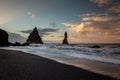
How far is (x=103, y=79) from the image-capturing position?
6.32 m

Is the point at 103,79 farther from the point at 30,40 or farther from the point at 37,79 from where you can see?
the point at 30,40

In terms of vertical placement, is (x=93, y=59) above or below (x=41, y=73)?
below

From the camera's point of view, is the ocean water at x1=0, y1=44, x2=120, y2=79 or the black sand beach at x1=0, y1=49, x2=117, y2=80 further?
the ocean water at x1=0, y1=44, x2=120, y2=79

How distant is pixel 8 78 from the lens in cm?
546

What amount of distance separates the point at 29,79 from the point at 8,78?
768 millimetres

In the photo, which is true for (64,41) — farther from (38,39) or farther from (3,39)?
(3,39)

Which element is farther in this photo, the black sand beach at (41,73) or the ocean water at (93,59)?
the ocean water at (93,59)

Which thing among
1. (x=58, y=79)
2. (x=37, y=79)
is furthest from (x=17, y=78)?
(x=58, y=79)

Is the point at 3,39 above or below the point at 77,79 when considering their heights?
above

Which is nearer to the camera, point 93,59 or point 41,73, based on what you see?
point 41,73

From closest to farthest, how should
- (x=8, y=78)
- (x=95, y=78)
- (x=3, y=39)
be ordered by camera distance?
(x=8, y=78) → (x=95, y=78) → (x=3, y=39)

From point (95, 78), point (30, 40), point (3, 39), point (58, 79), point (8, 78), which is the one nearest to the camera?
point (8, 78)

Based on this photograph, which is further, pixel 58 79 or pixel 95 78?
pixel 95 78

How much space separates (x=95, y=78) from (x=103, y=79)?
1.13 feet
